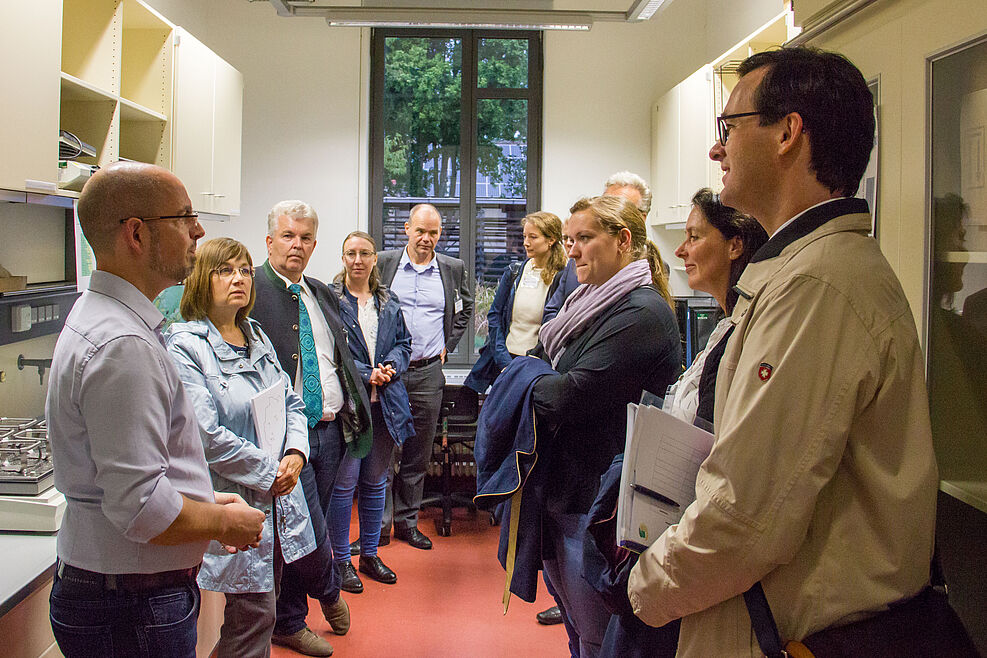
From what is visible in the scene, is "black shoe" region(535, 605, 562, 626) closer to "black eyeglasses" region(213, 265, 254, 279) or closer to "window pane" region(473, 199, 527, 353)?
"black eyeglasses" region(213, 265, 254, 279)

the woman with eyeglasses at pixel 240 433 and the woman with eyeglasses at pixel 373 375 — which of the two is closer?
the woman with eyeglasses at pixel 240 433

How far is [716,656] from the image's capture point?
41.8 inches

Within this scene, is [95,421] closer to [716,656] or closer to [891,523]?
[716,656]

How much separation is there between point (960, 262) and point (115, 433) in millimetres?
1393

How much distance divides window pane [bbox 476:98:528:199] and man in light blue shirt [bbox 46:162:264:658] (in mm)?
4171

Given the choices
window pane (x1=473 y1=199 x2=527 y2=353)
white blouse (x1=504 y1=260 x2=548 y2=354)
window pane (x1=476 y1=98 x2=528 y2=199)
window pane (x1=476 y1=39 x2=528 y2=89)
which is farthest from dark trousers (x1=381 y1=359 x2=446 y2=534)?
window pane (x1=476 y1=39 x2=528 y2=89)

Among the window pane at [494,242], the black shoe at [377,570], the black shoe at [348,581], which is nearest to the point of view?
the black shoe at [348,581]

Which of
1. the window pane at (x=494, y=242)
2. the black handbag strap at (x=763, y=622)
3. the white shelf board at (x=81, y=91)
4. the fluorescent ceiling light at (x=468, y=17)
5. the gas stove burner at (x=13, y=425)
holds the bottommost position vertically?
the black handbag strap at (x=763, y=622)

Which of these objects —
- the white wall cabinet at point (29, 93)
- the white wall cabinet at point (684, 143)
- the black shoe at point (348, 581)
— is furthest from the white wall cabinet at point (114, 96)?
the white wall cabinet at point (684, 143)

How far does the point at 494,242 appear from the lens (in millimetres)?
5559

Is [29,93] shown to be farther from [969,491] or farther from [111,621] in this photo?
[969,491]

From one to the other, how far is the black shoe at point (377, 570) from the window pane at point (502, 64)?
11.4 ft

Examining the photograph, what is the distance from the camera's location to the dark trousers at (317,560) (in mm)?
2598

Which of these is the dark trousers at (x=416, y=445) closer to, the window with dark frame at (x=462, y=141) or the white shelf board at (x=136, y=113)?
the window with dark frame at (x=462, y=141)
